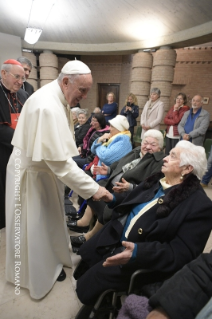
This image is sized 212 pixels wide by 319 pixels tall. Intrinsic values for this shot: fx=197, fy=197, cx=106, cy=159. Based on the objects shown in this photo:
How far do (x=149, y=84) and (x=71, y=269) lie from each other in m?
6.69

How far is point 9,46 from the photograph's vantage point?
7.32 metres

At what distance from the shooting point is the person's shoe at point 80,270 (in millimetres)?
1733

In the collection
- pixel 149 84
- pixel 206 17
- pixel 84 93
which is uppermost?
pixel 206 17

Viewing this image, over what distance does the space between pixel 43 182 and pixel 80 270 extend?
85 centimetres

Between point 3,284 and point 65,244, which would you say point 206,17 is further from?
point 3,284

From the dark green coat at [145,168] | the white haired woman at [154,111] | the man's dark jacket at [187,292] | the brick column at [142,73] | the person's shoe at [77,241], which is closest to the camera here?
the man's dark jacket at [187,292]

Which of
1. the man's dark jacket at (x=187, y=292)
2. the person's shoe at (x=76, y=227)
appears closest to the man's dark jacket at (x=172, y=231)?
the man's dark jacket at (x=187, y=292)

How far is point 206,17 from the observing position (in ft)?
16.4

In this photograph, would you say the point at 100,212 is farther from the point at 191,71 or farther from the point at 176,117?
the point at 191,71

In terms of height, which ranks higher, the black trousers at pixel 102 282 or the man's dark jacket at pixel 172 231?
the man's dark jacket at pixel 172 231

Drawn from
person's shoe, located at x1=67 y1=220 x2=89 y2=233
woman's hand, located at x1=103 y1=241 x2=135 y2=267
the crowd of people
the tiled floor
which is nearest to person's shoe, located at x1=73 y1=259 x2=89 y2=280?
the crowd of people

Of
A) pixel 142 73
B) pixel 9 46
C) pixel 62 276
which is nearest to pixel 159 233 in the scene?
pixel 62 276

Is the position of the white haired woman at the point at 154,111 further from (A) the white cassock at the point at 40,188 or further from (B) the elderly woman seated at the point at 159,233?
(A) the white cassock at the point at 40,188

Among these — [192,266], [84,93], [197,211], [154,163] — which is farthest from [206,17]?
[192,266]
